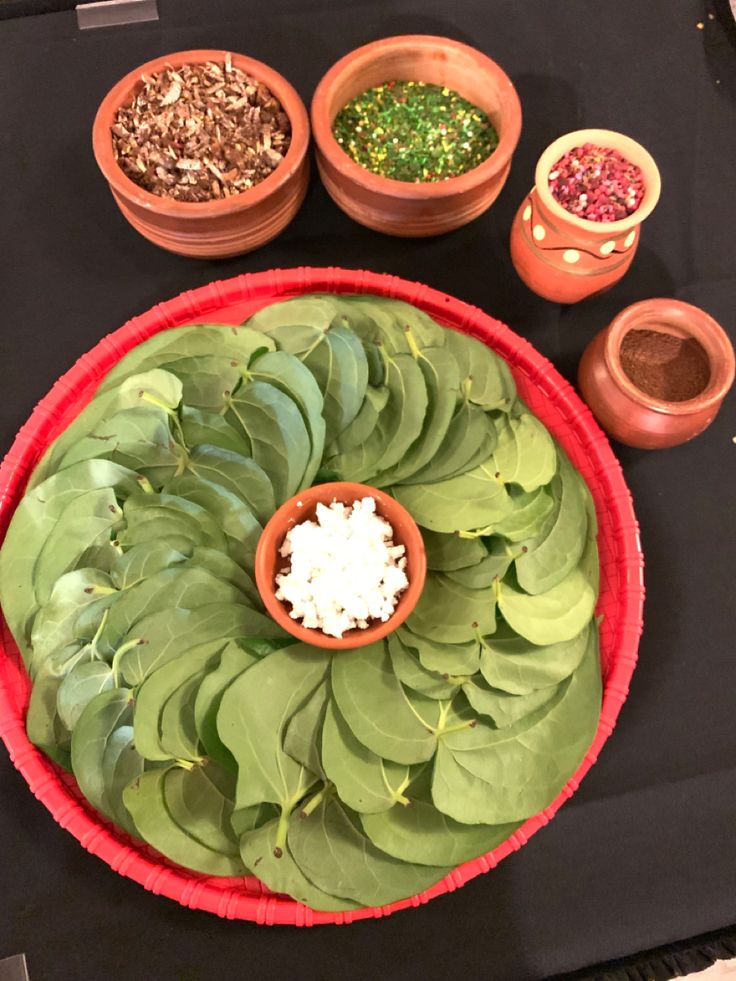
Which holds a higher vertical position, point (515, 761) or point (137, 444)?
point (137, 444)

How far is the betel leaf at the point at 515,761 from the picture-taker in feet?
2.89

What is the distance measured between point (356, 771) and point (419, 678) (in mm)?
133

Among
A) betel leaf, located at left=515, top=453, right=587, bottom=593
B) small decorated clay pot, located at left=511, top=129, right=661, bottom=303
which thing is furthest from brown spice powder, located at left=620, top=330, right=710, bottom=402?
betel leaf, located at left=515, top=453, right=587, bottom=593

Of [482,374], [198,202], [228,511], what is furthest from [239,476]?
[198,202]

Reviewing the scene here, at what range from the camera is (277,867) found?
2.82 ft

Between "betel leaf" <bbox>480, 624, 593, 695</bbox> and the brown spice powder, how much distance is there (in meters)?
0.42

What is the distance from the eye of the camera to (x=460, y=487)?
968 millimetres

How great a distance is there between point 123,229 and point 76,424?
48 cm

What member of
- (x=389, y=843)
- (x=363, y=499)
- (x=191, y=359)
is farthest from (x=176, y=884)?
(x=191, y=359)

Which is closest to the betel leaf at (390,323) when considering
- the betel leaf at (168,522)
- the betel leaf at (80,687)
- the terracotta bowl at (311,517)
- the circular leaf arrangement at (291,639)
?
the circular leaf arrangement at (291,639)

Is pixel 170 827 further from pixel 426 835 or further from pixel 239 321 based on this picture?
pixel 239 321

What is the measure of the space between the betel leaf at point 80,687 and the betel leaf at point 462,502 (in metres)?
0.44

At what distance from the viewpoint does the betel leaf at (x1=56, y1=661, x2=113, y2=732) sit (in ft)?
2.94

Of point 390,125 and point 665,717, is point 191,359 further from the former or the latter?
point 665,717
